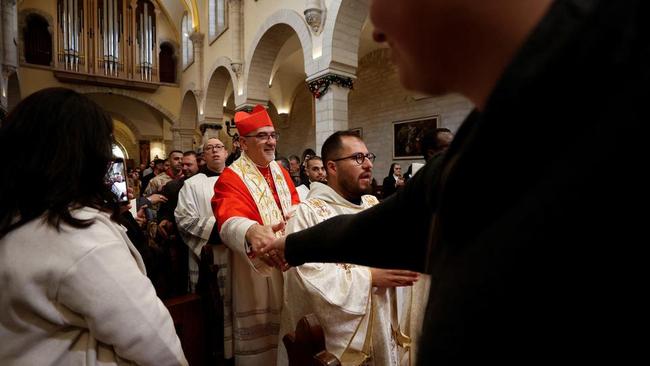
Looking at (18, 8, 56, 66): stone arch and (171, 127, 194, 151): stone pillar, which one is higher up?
(18, 8, 56, 66): stone arch

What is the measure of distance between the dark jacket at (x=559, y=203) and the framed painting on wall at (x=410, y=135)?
30.9ft

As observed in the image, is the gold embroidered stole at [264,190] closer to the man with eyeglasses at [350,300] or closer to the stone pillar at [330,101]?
the man with eyeglasses at [350,300]

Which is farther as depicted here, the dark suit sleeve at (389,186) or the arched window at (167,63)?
Answer: the arched window at (167,63)

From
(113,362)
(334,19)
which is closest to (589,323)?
(113,362)

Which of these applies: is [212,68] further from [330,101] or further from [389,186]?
[389,186]

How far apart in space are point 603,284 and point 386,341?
5.21ft

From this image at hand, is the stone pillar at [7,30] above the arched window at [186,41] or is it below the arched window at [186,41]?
below

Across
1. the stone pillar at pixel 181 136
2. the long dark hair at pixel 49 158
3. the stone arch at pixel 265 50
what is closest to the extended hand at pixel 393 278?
the long dark hair at pixel 49 158

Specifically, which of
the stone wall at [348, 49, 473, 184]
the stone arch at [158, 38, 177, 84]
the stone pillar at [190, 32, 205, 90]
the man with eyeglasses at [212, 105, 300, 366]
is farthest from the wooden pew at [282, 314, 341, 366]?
the stone arch at [158, 38, 177, 84]

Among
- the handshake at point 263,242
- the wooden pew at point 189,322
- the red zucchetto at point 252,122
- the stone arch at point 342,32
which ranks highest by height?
the stone arch at point 342,32

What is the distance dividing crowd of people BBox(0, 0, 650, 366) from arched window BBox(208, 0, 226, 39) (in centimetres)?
1079

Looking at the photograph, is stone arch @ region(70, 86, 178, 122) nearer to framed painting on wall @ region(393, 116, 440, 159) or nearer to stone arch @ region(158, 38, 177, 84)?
stone arch @ region(158, 38, 177, 84)

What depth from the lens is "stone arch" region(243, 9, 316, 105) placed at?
25.5 feet

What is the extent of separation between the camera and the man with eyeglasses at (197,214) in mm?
3257
